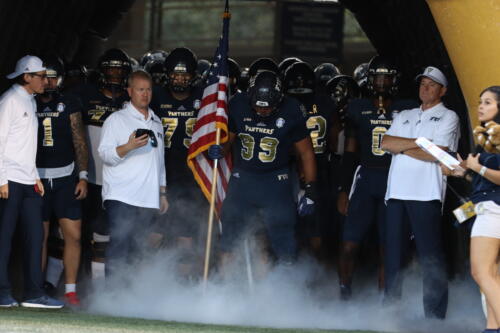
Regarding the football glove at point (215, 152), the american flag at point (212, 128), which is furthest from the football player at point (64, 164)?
the football glove at point (215, 152)

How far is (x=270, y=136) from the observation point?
987cm

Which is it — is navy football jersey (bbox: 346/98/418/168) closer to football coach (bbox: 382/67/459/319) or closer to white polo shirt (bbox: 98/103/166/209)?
football coach (bbox: 382/67/459/319)

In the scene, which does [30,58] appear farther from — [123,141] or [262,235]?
[262,235]

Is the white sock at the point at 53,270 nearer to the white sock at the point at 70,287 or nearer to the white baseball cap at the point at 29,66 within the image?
the white sock at the point at 70,287

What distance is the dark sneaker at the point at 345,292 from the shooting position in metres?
10.5

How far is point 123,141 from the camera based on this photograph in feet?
32.2

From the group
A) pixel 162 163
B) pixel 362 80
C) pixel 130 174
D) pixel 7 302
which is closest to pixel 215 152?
pixel 162 163

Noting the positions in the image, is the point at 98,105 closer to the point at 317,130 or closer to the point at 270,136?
the point at 270,136

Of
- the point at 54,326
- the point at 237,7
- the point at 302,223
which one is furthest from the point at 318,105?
the point at 237,7

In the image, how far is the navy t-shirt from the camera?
316 inches

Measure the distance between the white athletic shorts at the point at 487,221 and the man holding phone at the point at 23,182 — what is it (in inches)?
135

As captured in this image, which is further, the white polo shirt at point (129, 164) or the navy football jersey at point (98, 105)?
the navy football jersey at point (98, 105)

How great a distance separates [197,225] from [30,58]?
7.51 feet

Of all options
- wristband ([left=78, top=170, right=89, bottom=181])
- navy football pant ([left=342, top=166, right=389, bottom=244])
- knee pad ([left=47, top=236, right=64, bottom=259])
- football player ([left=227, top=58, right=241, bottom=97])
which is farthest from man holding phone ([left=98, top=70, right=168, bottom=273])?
football player ([left=227, top=58, right=241, bottom=97])
